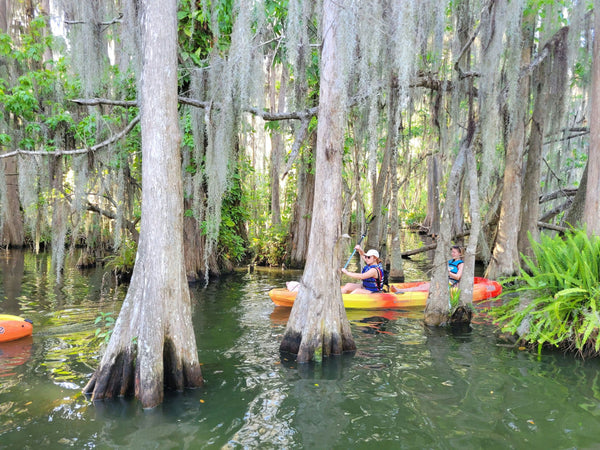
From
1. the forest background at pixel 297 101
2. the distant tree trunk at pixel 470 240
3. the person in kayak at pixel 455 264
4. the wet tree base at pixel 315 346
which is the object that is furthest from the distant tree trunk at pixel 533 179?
the wet tree base at pixel 315 346

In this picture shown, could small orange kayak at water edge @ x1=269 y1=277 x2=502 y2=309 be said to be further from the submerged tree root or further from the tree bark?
the submerged tree root

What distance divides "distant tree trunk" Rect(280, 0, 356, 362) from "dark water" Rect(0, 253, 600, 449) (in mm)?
305

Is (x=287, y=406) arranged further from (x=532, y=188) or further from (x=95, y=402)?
(x=532, y=188)

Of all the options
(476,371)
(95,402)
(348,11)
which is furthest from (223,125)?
(476,371)

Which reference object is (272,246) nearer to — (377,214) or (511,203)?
(377,214)

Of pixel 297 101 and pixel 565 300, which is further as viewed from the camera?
pixel 297 101

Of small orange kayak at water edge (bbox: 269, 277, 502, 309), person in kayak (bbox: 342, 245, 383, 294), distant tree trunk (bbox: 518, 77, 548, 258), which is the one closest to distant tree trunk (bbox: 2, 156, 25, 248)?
small orange kayak at water edge (bbox: 269, 277, 502, 309)

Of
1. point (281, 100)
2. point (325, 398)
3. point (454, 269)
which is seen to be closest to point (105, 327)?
point (325, 398)

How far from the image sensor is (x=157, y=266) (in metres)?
4.58

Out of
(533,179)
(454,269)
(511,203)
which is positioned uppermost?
(533,179)

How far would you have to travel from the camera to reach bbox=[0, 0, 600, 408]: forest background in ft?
20.2

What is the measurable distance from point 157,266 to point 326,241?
2.17 meters

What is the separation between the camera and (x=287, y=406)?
15.3ft

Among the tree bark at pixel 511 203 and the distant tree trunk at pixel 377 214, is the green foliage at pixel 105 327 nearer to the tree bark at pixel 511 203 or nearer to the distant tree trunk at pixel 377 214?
the distant tree trunk at pixel 377 214
